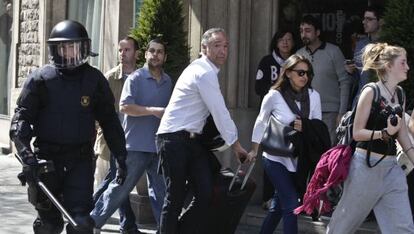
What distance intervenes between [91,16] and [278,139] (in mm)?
6462

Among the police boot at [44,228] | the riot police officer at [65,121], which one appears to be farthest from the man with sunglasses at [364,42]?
the police boot at [44,228]

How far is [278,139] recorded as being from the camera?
7.34 meters

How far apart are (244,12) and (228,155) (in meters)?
1.50

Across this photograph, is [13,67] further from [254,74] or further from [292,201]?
[292,201]

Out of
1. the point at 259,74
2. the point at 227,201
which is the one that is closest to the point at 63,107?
the point at 227,201

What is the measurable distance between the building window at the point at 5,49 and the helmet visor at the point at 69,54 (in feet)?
32.8

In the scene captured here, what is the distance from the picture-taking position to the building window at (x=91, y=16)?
12.7 metres

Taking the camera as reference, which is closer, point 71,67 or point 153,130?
point 71,67

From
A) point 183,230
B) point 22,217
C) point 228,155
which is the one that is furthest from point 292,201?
point 22,217

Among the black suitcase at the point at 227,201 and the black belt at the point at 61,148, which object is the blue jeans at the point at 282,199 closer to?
the black suitcase at the point at 227,201

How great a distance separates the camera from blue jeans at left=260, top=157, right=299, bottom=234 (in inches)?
285

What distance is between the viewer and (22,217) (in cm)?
927

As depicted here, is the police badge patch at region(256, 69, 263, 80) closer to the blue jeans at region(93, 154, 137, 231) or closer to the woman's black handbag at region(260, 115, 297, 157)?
the woman's black handbag at region(260, 115, 297, 157)

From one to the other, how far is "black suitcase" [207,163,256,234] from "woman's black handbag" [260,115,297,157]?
290mm
